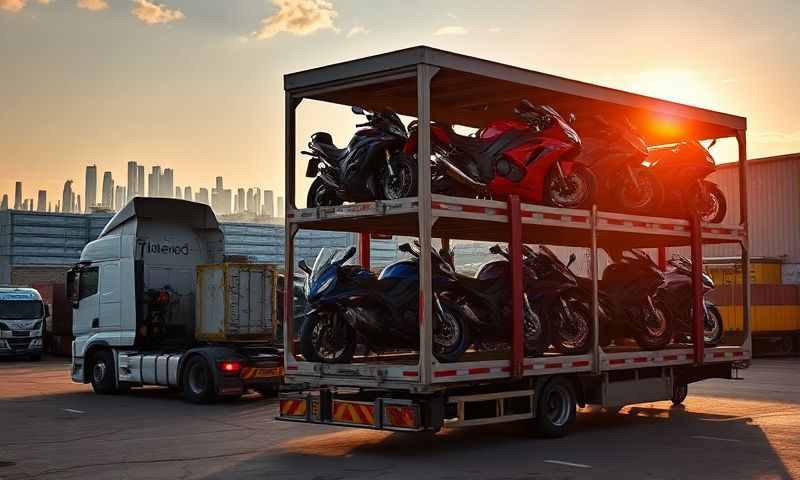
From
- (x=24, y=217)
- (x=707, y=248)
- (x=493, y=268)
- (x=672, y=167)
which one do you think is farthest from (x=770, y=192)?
(x=24, y=217)

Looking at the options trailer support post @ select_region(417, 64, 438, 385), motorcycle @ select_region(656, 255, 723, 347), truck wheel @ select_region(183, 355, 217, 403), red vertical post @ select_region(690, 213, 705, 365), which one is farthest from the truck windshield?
trailer support post @ select_region(417, 64, 438, 385)

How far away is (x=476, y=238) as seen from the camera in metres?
14.5

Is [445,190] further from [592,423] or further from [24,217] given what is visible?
[24,217]

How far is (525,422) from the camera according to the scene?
12.0 meters

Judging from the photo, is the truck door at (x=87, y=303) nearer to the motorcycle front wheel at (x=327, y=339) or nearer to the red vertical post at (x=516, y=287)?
the motorcycle front wheel at (x=327, y=339)

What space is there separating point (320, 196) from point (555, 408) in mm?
3791

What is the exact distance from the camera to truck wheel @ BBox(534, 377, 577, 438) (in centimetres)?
1170

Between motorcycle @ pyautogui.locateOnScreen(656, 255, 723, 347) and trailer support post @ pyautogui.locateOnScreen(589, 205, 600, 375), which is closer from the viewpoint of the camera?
trailer support post @ pyautogui.locateOnScreen(589, 205, 600, 375)

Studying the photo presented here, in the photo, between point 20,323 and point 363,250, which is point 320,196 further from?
point 20,323

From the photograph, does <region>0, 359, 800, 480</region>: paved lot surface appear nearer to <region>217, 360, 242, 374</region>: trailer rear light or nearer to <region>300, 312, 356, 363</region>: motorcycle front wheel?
<region>217, 360, 242, 374</region>: trailer rear light

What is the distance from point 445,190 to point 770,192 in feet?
81.6

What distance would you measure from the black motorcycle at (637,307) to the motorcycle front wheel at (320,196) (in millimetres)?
3857

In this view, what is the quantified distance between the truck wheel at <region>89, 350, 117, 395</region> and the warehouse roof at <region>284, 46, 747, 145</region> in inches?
324

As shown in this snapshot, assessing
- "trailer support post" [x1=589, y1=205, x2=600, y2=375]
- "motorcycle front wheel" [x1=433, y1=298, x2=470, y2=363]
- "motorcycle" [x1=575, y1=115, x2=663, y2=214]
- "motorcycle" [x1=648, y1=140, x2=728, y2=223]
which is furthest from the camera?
"motorcycle" [x1=648, y1=140, x2=728, y2=223]
